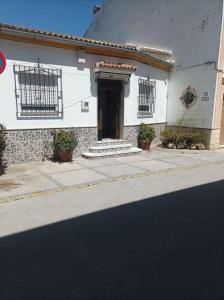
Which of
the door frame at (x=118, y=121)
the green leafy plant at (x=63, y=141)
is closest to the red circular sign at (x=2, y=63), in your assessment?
the green leafy plant at (x=63, y=141)

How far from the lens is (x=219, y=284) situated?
2.60m

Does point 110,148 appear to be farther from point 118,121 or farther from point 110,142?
point 118,121

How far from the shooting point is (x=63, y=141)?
8.39 metres

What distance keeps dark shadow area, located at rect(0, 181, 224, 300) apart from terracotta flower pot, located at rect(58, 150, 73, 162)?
4336mm

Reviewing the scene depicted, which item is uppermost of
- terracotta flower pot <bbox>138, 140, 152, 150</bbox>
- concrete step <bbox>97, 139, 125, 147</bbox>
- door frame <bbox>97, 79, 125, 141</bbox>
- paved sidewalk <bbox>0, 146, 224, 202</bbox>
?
door frame <bbox>97, 79, 125, 141</bbox>

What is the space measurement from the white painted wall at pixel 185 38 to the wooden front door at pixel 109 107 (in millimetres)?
3354

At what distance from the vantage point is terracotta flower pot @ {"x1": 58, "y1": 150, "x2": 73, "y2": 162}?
848 centimetres

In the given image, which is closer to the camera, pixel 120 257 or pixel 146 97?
pixel 120 257

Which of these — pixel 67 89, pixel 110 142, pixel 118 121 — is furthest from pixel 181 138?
pixel 67 89

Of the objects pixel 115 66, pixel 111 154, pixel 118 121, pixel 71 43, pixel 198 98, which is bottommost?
pixel 111 154

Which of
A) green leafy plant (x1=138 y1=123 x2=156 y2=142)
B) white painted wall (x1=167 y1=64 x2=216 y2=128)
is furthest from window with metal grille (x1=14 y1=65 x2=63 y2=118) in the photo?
white painted wall (x1=167 y1=64 x2=216 y2=128)

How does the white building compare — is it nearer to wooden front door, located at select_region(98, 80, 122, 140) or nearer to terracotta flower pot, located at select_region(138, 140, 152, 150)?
wooden front door, located at select_region(98, 80, 122, 140)

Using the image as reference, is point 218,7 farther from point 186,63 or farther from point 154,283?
point 154,283

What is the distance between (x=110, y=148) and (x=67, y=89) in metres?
2.66
